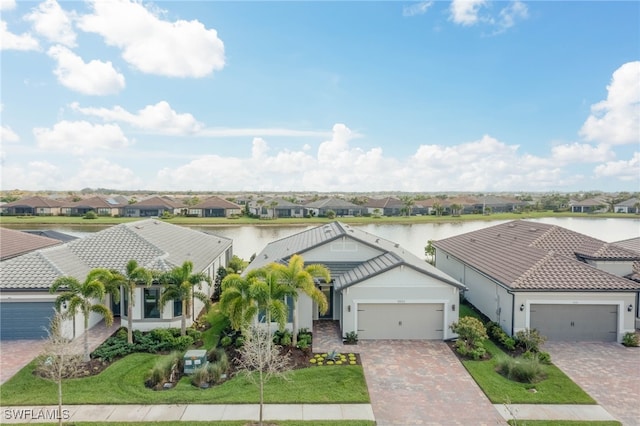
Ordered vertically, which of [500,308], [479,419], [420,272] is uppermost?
[420,272]

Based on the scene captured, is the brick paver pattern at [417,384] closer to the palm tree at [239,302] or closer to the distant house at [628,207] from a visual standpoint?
the palm tree at [239,302]

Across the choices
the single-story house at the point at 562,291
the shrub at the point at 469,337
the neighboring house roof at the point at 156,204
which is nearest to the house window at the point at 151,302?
the shrub at the point at 469,337

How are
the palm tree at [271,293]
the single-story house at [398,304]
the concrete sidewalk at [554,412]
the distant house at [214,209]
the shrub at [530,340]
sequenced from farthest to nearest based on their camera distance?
the distant house at [214,209] → the single-story house at [398,304] → the shrub at [530,340] → the palm tree at [271,293] → the concrete sidewalk at [554,412]

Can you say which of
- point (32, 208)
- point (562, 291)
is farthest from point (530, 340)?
point (32, 208)

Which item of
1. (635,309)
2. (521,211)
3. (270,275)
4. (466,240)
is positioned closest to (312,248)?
(270,275)

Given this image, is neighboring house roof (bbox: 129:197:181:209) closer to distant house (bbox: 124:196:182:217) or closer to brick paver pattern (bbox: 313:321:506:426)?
distant house (bbox: 124:196:182:217)

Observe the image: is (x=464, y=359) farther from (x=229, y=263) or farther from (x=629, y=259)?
(x=229, y=263)

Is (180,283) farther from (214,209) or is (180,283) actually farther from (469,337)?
(214,209)
